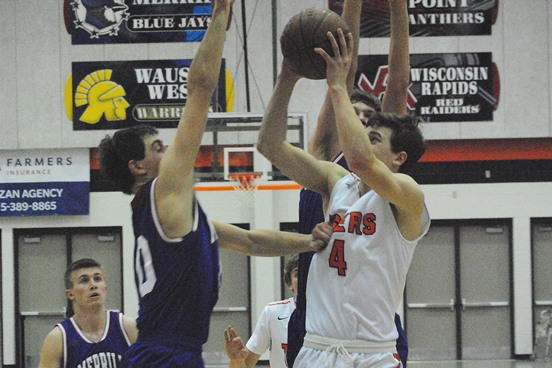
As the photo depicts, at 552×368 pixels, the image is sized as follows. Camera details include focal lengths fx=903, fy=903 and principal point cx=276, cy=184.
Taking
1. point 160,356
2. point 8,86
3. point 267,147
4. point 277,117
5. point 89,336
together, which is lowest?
point 89,336

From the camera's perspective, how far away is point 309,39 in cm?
427

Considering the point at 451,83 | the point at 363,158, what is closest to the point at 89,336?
the point at 363,158

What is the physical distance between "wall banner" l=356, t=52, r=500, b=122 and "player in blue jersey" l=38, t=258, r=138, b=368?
12048 millimetres

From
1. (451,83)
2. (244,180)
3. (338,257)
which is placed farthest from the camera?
(451,83)

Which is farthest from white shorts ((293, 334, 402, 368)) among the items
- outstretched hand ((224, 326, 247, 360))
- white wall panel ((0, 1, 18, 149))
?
white wall panel ((0, 1, 18, 149))

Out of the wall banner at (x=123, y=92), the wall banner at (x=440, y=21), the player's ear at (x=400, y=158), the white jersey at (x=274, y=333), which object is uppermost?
the wall banner at (x=440, y=21)

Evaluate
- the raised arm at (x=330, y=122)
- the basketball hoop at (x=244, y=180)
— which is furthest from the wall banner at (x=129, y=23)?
the raised arm at (x=330, y=122)

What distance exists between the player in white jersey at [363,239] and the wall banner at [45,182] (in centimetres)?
1367

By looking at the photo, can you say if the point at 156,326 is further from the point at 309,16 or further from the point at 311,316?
the point at 309,16

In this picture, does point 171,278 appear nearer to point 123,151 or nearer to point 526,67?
point 123,151

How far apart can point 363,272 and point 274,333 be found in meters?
3.07

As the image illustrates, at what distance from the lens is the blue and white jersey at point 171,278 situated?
372cm

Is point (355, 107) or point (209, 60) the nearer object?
point (209, 60)

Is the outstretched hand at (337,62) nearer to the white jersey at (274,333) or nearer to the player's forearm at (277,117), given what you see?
the player's forearm at (277,117)
